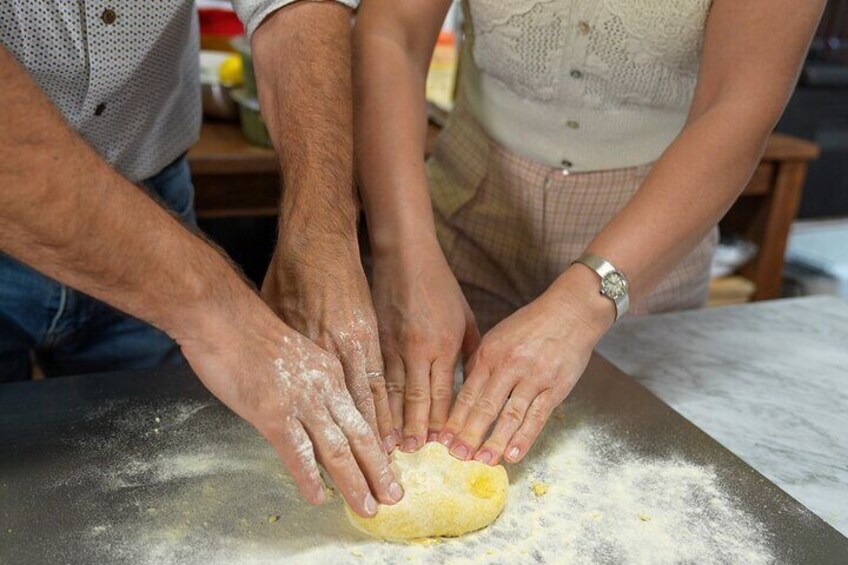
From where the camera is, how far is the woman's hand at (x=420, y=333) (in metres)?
1.19

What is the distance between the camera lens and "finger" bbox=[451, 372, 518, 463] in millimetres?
1133

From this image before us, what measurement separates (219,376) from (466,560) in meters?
0.35

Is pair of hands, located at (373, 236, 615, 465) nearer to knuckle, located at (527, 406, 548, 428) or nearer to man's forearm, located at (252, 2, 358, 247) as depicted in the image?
knuckle, located at (527, 406, 548, 428)

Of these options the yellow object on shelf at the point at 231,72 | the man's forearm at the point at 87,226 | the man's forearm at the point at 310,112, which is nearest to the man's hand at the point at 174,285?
the man's forearm at the point at 87,226

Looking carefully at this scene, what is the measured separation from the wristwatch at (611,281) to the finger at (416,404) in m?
0.27

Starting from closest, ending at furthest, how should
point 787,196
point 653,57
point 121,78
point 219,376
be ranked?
point 219,376 → point 121,78 → point 653,57 → point 787,196

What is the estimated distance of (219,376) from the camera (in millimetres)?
965

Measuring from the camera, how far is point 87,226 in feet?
2.84

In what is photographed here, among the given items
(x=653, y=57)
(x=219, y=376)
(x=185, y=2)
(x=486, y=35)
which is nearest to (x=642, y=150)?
(x=653, y=57)

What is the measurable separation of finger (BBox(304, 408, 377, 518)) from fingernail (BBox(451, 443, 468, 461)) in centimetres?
15

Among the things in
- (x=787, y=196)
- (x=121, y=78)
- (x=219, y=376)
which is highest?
(x=121, y=78)

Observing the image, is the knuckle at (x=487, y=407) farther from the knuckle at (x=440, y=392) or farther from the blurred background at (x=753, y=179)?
the blurred background at (x=753, y=179)

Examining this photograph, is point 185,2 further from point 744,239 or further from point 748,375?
point 744,239

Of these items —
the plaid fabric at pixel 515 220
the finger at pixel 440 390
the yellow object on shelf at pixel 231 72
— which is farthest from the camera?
the yellow object on shelf at pixel 231 72
